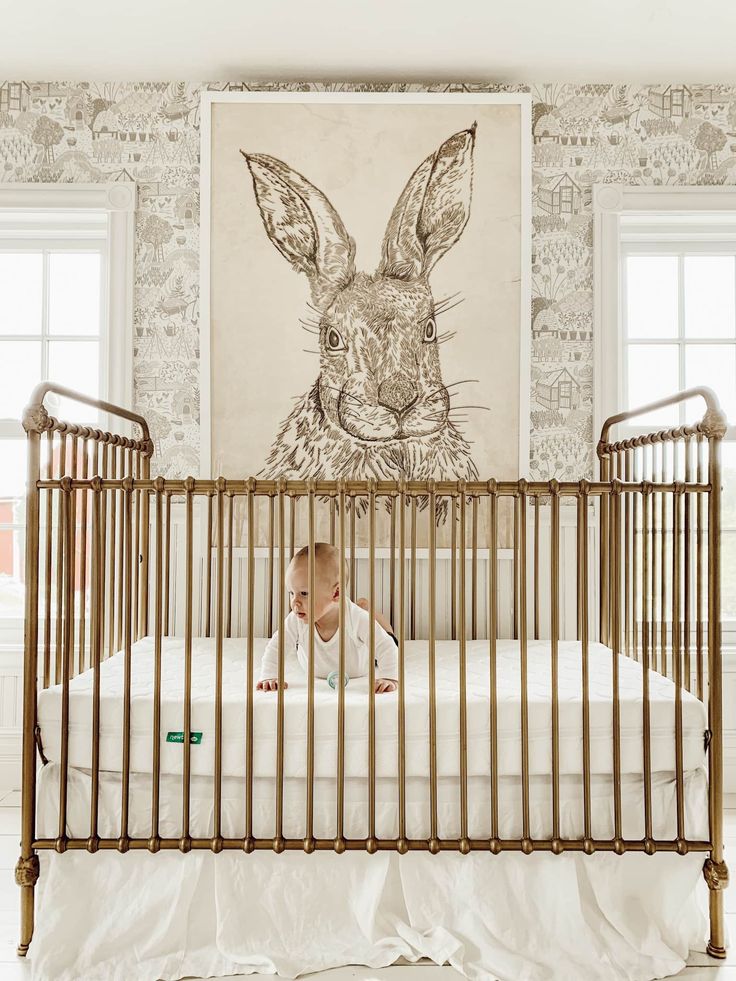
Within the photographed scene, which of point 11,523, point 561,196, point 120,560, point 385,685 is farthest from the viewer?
point 11,523

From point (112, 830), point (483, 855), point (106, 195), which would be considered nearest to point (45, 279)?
point (106, 195)

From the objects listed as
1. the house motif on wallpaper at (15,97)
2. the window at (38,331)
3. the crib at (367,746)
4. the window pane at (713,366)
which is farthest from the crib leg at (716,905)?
the house motif on wallpaper at (15,97)

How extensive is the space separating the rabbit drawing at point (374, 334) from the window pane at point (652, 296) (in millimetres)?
722

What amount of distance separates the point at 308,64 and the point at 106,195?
84cm

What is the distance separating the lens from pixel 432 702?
158 cm

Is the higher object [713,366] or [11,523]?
[713,366]

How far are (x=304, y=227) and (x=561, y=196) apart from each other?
93 centimetres

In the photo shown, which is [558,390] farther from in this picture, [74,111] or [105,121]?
[74,111]

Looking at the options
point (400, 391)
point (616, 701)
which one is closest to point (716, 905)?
point (616, 701)

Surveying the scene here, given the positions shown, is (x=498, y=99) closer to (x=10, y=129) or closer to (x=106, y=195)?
(x=106, y=195)

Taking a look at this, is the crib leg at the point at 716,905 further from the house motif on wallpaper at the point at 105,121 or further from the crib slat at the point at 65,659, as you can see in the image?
the house motif on wallpaper at the point at 105,121

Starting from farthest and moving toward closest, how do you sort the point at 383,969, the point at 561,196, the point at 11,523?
1. the point at 11,523
2. the point at 561,196
3. the point at 383,969

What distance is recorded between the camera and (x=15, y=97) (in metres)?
2.66

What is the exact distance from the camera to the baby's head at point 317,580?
173cm
